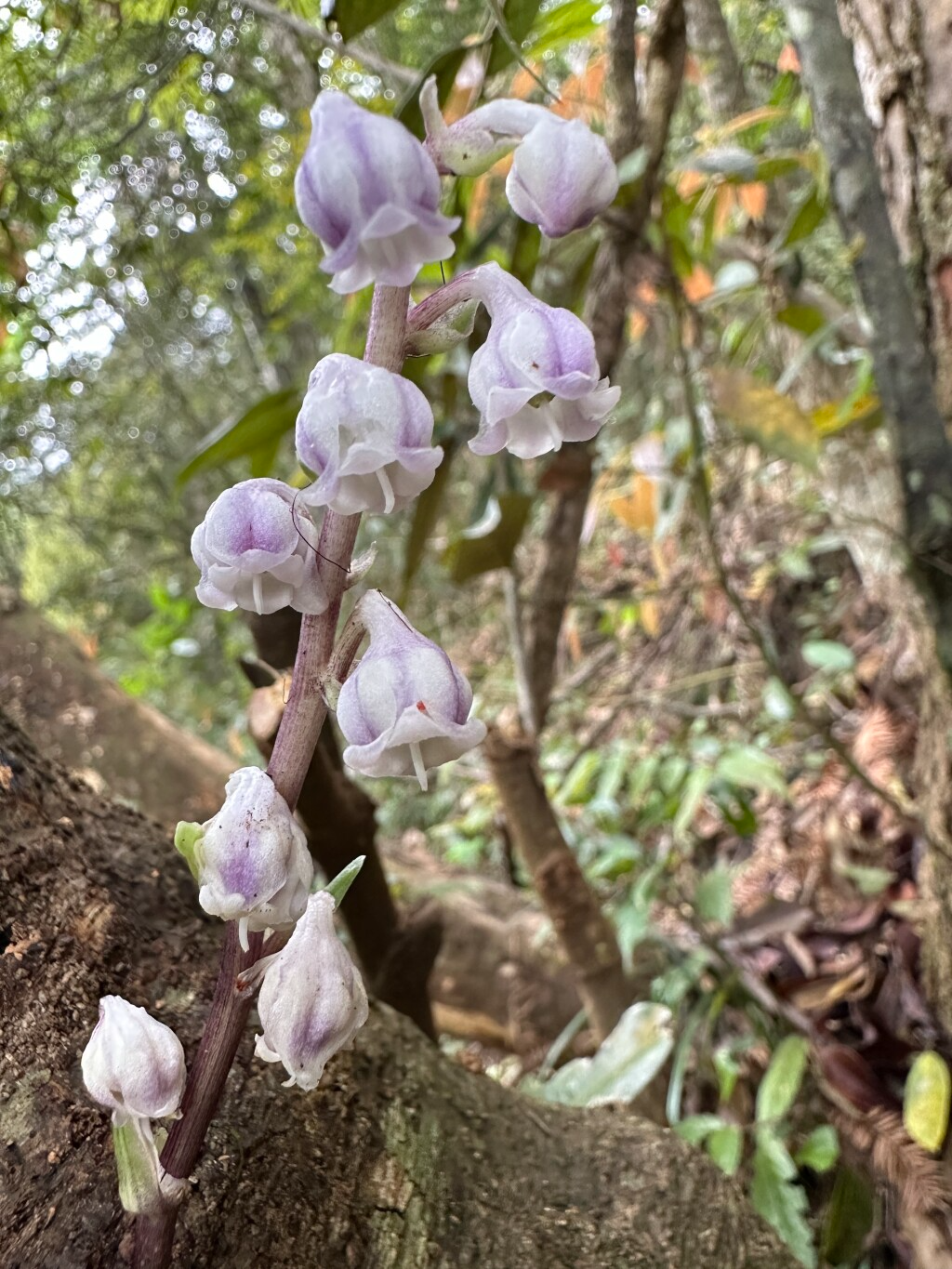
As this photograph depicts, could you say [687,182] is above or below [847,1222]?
above

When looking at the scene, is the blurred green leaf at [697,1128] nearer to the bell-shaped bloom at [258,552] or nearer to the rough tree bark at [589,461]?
the rough tree bark at [589,461]

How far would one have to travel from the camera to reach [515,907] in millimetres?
1975

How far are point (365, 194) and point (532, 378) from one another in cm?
10

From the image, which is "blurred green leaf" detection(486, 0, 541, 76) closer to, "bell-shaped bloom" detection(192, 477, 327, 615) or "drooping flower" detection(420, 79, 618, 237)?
"drooping flower" detection(420, 79, 618, 237)

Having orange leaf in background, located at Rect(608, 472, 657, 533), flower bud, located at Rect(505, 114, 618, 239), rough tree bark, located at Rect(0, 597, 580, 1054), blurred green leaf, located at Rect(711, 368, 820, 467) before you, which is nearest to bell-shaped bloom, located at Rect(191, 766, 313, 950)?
flower bud, located at Rect(505, 114, 618, 239)

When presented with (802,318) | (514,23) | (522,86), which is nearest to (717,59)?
(522,86)

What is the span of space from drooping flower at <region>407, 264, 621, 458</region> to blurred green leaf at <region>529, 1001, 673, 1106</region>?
2.41 ft

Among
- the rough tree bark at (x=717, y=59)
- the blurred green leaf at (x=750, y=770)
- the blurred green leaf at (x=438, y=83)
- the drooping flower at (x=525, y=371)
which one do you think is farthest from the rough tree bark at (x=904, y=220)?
the rough tree bark at (x=717, y=59)

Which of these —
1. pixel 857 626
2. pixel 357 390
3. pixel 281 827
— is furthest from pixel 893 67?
pixel 857 626

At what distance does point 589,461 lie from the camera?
126 cm

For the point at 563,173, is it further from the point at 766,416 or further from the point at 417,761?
the point at 766,416

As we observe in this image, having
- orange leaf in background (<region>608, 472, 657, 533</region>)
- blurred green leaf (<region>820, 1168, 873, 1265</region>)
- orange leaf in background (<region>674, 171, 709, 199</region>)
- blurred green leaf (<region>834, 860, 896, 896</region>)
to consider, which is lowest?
blurred green leaf (<region>820, 1168, 873, 1265</region>)

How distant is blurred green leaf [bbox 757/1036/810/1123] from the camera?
1278 millimetres

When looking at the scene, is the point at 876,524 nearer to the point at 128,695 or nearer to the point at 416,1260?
the point at 416,1260
